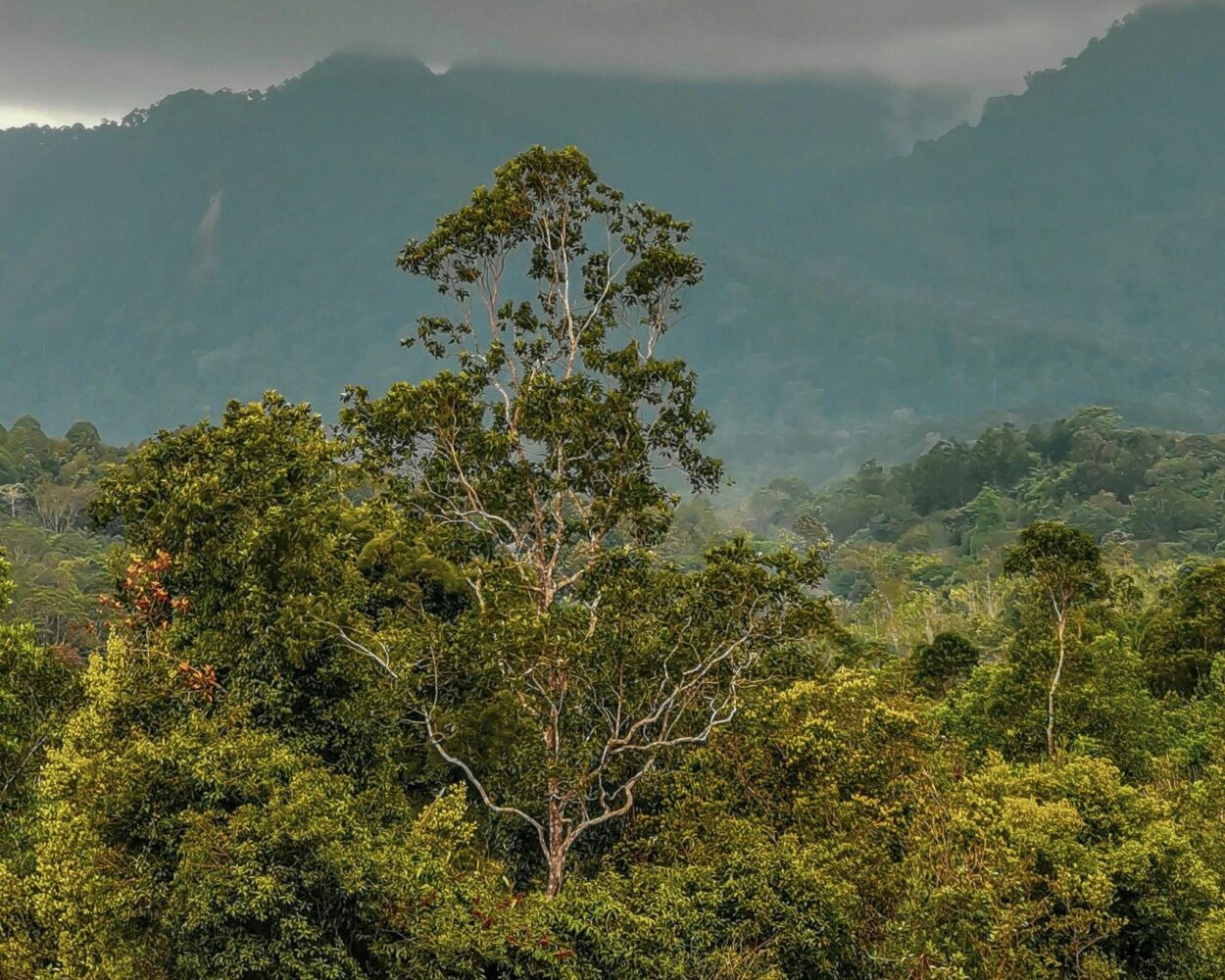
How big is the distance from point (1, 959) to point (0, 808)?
23.3ft

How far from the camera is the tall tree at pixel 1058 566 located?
3225 centimetres

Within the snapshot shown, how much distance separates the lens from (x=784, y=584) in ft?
62.5

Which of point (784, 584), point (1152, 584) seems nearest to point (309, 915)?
point (784, 584)

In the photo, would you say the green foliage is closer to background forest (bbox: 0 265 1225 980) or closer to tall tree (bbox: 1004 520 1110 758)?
tall tree (bbox: 1004 520 1110 758)

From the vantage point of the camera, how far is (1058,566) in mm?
32625

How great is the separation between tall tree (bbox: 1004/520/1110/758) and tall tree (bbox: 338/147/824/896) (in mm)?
13163

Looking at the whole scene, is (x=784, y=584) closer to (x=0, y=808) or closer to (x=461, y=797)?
(x=461, y=797)

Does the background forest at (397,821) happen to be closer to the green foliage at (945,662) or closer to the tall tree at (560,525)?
the tall tree at (560,525)

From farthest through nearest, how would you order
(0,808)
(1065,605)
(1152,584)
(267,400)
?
1. (1152,584)
2. (1065,605)
3. (0,808)
4. (267,400)

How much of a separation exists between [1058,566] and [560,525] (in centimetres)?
1650

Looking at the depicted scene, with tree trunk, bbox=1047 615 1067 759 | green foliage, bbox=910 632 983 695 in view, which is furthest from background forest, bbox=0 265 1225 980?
green foliage, bbox=910 632 983 695

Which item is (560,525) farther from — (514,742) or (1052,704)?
(1052,704)

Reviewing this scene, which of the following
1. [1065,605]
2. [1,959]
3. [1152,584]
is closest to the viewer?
[1,959]

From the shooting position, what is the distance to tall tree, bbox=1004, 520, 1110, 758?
106 feet
